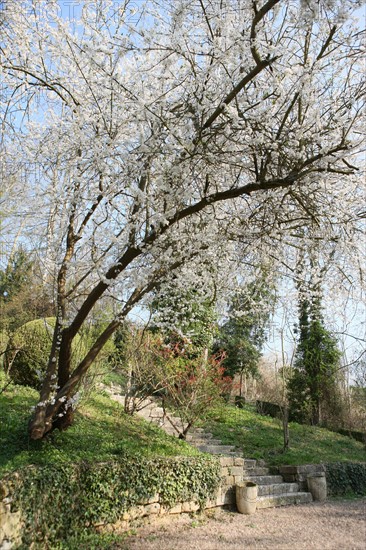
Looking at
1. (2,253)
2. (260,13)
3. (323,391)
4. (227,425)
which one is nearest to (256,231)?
(260,13)

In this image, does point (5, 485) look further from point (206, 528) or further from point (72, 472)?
point (206, 528)

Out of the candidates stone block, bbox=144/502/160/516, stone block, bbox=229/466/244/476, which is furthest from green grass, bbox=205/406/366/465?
stone block, bbox=144/502/160/516

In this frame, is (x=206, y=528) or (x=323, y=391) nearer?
(x=206, y=528)

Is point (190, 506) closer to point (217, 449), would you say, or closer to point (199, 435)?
point (217, 449)

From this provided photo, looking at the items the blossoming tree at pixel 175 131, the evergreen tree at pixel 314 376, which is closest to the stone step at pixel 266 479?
the blossoming tree at pixel 175 131

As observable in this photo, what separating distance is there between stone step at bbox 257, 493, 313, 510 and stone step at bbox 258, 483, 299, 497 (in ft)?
0.45

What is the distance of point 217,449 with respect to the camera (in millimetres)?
7996

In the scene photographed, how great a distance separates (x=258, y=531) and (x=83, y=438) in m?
2.40

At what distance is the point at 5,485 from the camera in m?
3.66

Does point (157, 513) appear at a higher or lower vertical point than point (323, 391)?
lower

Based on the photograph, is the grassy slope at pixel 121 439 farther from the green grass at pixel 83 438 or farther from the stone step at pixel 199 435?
the stone step at pixel 199 435

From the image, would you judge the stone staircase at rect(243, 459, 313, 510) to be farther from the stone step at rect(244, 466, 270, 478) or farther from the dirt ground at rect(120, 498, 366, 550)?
the dirt ground at rect(120, 498, 366, 550)

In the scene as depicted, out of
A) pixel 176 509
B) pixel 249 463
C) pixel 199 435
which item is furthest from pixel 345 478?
pixel 176 509

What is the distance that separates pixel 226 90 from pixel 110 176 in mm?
1349
